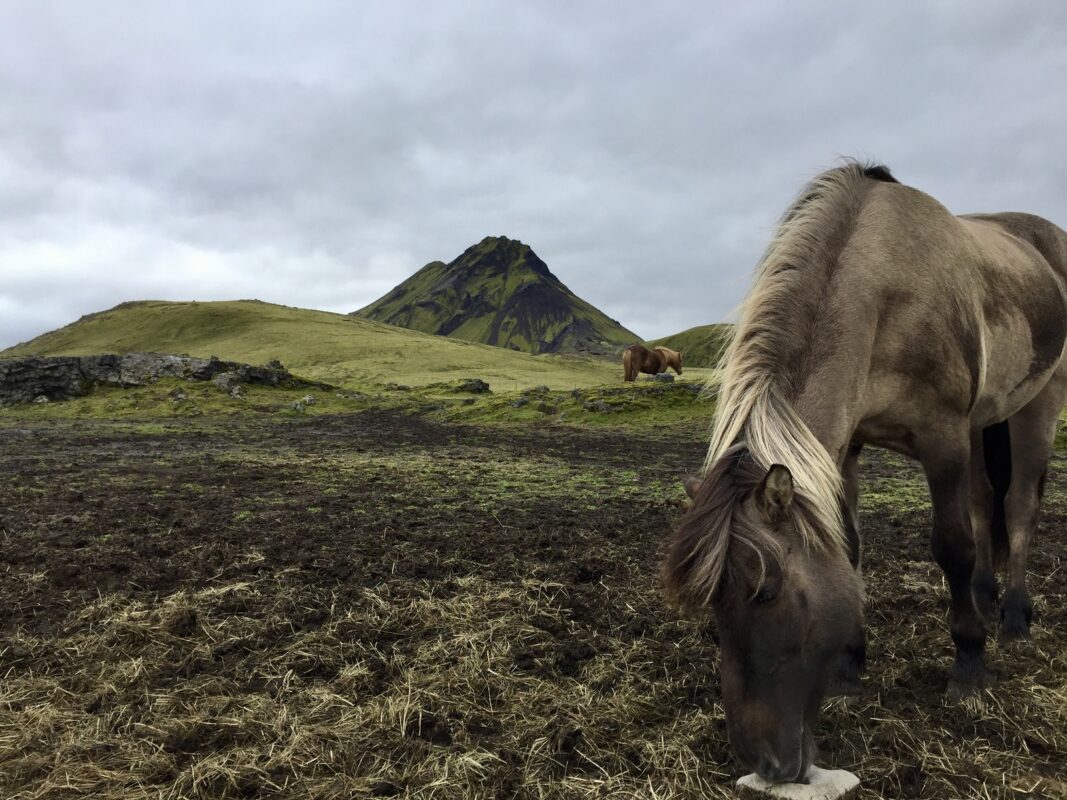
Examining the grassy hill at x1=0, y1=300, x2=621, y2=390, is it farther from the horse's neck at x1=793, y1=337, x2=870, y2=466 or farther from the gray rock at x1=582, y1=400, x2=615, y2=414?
the horse's neck at x1=793, y1=337, x2=870, y2=466

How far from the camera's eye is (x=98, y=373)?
103 ft

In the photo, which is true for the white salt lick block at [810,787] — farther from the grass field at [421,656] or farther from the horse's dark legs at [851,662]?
the horse's dark legs at [851,662]

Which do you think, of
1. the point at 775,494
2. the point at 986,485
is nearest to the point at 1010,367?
the point at 986,485

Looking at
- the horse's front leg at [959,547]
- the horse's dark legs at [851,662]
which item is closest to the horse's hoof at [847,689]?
the horse's dark legs at [851,662]

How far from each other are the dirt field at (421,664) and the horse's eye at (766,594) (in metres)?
0.97

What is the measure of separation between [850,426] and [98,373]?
36669 millimetres

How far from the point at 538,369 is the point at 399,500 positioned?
50.0 metres

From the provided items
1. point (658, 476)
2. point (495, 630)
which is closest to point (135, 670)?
point (495, 630)

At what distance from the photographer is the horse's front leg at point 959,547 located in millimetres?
3949

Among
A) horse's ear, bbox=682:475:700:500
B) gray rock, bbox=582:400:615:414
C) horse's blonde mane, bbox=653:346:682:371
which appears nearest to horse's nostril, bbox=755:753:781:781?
horse's ear, bbox=682:475:700:500

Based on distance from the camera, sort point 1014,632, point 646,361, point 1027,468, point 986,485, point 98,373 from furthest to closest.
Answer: point 646,361, point 98,373, point 986,485, point 1027,468, point 1014,632

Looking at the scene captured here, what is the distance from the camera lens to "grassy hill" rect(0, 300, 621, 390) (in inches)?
2037

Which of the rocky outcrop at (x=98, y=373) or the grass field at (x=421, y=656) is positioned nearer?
the grass field at (x=421, y=656)

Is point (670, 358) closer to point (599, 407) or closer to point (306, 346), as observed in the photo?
point (599, 407)
